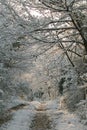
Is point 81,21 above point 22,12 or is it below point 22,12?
below

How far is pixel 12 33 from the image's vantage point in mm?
10133

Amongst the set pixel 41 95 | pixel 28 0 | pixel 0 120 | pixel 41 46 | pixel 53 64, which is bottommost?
pixel 41 95

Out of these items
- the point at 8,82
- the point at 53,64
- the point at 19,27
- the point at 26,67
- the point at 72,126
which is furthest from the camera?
the point at 26,67

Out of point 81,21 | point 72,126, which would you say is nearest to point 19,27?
point 81,21

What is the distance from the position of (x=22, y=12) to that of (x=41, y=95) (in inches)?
3258

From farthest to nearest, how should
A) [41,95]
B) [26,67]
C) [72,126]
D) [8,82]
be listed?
[41,95], [26,67], [8,82], [72,126]

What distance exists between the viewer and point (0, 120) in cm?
2245

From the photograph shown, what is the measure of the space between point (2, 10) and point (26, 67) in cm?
1426

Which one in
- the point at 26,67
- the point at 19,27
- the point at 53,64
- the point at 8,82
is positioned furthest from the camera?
the point at 26,67

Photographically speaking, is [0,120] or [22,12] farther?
[0,120]

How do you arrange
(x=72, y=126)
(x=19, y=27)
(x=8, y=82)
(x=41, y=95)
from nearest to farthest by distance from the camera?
(x=19, y=27)
(x=72, y=126)
(x=8, y=82)
(x=41, y=95)

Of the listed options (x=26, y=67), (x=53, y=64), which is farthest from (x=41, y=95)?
(x=53, y=64)

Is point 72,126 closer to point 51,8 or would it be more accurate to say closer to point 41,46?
point 41,46

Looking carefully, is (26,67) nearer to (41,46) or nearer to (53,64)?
(53,64)
